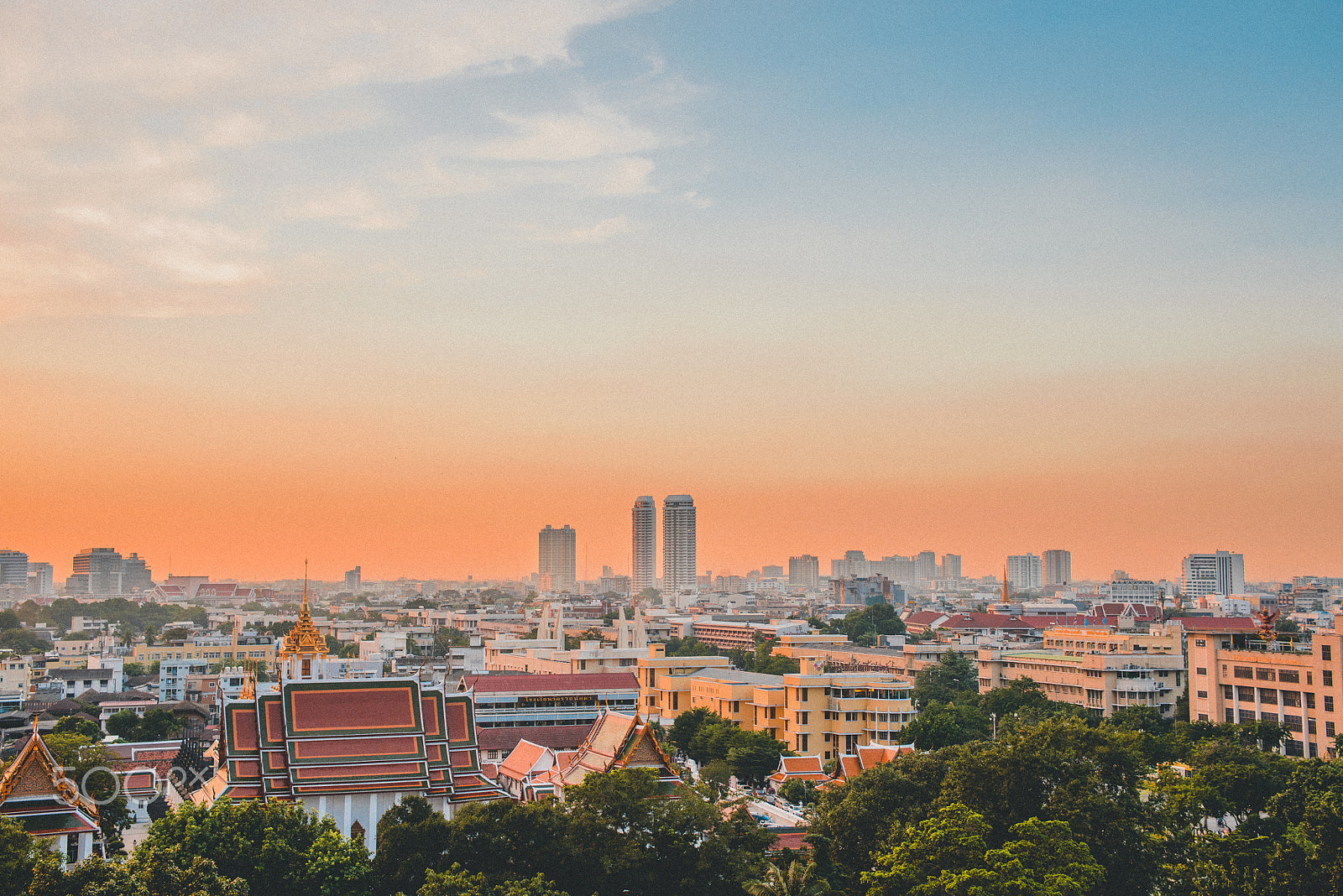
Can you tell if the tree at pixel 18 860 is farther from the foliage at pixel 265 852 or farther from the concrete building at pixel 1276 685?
the concrete building at pixel 1276 685

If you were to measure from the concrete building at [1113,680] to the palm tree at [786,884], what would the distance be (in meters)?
41.7

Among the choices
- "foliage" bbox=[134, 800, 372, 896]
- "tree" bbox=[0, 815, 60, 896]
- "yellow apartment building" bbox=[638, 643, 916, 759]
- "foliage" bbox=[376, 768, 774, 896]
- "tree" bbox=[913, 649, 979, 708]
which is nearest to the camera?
"tree" bbox=[0, 815, 60, 896]

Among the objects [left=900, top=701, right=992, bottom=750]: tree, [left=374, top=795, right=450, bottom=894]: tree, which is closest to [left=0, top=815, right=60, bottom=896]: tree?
[left=374, top=795, right=450, bottom=894]: tree

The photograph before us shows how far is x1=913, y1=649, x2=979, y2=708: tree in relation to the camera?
246 ft

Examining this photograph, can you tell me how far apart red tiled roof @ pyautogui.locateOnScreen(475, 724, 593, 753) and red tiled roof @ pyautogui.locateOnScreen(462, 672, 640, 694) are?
8.37 ft

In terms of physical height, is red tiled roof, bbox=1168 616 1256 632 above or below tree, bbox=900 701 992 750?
above

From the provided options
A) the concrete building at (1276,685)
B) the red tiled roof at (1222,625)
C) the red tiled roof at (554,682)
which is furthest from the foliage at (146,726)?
the red tiled roof at (1222,625)

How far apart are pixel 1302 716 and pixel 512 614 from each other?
116818 mm

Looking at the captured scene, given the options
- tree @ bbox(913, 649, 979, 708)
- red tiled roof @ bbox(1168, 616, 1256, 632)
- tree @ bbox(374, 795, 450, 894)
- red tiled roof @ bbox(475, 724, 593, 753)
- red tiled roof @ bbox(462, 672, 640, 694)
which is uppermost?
red tiled roof @ bbox(1168, 616, 1256, 632)

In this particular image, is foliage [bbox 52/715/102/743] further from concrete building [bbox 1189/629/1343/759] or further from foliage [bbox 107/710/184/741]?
concrete building [bbox 1189/629/1343/759]

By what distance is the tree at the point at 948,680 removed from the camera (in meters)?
75.0

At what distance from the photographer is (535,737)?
5656 centimetres

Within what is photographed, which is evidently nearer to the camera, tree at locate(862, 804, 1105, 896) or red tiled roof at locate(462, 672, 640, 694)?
tree at locate(862, 804, 1105, 896)

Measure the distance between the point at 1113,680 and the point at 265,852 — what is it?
171 ft
